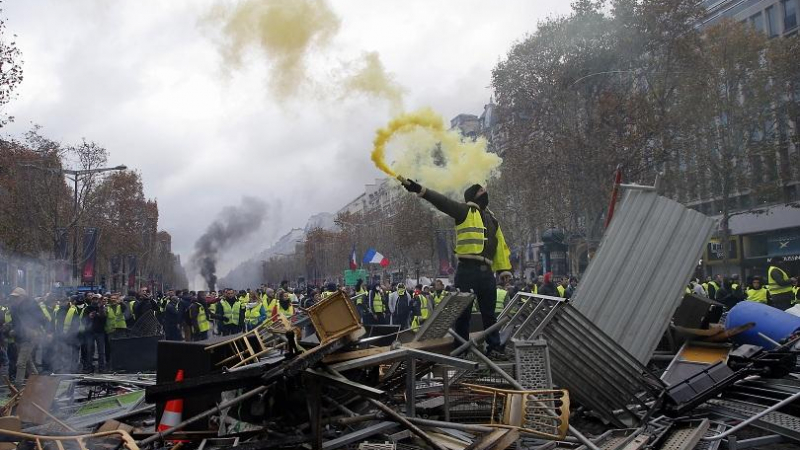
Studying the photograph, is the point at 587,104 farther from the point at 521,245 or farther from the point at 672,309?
the point at 672,309

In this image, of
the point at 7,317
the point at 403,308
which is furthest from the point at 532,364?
the point at 403,308

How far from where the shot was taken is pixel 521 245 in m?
46.1

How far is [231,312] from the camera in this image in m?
19.8

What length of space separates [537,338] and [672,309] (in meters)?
2.14

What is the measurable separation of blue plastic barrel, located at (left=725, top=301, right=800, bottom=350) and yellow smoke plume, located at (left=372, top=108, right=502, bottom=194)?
3535mm

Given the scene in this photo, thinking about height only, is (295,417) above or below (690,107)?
below

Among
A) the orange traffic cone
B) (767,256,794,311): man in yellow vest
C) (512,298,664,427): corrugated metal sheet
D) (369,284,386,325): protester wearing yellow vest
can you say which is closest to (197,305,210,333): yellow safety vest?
(369,284,386,325): protester wearing yellow vest

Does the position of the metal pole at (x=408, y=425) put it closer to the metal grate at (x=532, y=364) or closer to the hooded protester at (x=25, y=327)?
the metal grate at (x=532, y=364)

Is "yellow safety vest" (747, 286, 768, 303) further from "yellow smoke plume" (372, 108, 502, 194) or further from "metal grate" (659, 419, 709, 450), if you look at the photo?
"metal grate" (659, 419, 709, 450)

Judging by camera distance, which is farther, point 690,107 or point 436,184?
point 690,107

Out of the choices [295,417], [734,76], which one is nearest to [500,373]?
[295,417]

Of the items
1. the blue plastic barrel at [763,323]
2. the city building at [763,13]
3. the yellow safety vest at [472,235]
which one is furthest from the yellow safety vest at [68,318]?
the city building at [763,13]

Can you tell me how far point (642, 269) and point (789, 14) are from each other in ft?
127

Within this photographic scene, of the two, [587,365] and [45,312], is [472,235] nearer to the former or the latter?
[587,365]
